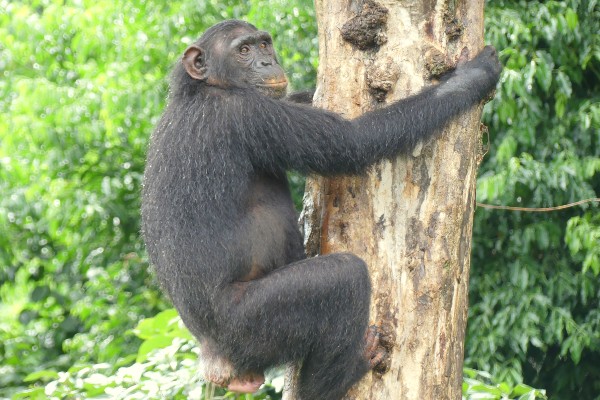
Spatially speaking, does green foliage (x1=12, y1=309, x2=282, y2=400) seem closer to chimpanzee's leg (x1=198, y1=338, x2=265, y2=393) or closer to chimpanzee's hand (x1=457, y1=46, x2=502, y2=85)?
chimpanzee's leg (x1=198, y1=338, x2=265, y2=393)

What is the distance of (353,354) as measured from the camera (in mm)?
4414

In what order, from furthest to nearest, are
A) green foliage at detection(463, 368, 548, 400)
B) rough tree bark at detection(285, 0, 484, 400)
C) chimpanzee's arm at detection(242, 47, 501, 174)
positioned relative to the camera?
green foliage at detection(463, 368, 548, 400), chimpanzee's arm at detection(242, 47, 501, 174), rough tree bark at detection(285, 0, 484, 400)

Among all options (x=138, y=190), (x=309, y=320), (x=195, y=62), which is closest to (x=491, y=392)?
(x=309, y=320)

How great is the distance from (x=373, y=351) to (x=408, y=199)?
0.76 metres

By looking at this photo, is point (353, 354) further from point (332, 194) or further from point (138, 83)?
point (138, 83)

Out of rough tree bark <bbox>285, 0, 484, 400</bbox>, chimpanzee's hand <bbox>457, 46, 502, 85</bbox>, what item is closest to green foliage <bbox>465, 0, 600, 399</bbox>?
chimpanzee's hand <bbox>457, 46, 502, 85</bbox>

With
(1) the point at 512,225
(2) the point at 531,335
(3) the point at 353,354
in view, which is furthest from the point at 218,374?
(1) the point at 512,225

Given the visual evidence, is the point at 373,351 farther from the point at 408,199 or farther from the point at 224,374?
the point at 224,374

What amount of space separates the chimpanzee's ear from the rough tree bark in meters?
0.73

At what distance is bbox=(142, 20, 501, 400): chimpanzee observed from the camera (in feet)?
14.8

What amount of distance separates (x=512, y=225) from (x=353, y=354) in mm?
3764

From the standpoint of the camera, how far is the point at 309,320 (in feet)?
14.9

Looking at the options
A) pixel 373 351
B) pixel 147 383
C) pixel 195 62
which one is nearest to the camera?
pixel 373 351

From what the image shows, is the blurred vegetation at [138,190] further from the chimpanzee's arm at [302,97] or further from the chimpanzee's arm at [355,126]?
the chimpanzee's arm at [302,97]
